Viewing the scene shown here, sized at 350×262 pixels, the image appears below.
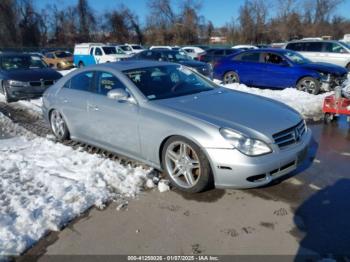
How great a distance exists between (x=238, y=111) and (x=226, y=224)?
56.3 inches

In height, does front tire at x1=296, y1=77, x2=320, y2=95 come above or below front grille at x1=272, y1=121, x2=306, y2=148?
below

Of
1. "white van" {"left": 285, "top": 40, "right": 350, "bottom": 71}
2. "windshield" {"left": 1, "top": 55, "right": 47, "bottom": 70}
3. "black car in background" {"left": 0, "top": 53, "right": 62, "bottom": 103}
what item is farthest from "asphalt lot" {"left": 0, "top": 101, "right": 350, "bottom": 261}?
"white van" {"left": 285, "top": 40, "right": 350, "bottom": 71}

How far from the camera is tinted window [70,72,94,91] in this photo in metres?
5.50

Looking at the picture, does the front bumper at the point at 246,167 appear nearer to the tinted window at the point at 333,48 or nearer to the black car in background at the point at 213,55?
the tinted window at the point at 333,48

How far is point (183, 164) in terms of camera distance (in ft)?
13.5

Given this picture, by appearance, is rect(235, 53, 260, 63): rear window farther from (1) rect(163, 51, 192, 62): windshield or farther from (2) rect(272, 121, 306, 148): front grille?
(2) rect(272, 121, 306, 148): front grille

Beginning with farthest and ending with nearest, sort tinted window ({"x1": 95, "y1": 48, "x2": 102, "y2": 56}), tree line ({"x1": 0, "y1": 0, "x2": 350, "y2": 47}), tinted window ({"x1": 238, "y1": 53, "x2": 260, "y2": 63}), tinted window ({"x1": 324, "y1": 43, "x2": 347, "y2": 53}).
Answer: tree line ({"x1": 0, "y1": 0, "x2": 350, "y2": 47}), tinted window ({"x1": 95, "y1": 48, "x2": 102, "y2": 56}), tinted window ({"x1": 324, "y1": 43, "x2": 347, "y2": 53}), tinted window ({"x1": 238, "y1": 53, "x2": 260, "y2": 63})

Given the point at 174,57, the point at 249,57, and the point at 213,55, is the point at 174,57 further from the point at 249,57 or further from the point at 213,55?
the point at 213,55

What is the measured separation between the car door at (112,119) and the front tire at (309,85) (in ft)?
25.7

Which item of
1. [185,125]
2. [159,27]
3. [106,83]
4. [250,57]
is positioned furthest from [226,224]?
[159,27]

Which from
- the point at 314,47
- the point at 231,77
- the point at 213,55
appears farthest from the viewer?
the point at 213,55

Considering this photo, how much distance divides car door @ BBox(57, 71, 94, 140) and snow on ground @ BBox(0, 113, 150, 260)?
374mm

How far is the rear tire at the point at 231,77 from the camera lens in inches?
509

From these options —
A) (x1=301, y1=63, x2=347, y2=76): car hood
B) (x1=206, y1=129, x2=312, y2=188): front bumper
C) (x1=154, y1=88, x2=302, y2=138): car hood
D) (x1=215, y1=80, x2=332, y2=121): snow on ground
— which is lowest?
(x1=215, y1=80, x2=332, y2=121): snow on ground
